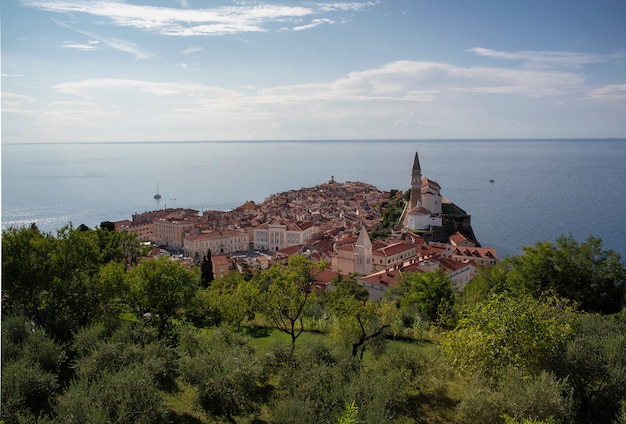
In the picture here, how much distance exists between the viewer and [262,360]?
9.01 meters

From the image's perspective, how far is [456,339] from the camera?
27.2 ft

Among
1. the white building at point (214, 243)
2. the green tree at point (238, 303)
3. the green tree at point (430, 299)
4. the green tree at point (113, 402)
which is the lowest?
the white building at point (214, 243)

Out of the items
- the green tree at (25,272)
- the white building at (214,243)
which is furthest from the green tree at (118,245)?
the white building at (214,243)

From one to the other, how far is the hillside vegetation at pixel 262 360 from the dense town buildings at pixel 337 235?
1803cm

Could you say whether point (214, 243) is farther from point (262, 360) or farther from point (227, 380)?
point (227, 380)

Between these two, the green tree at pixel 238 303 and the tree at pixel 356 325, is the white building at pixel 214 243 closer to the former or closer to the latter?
the green tree at pixel 238 303

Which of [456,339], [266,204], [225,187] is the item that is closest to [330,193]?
[266,204]

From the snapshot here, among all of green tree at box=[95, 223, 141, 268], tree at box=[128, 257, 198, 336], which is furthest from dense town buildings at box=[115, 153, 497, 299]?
tree at box=[128, 257, 198, 336]

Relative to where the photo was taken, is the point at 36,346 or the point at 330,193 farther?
the point at 330,193

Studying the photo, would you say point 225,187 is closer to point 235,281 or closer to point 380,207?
point 380,207

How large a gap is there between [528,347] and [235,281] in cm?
1236

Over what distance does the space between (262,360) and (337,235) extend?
45310 millimetres

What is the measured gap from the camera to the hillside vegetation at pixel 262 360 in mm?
6645

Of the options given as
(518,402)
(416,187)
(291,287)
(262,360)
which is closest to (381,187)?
(416,187)
